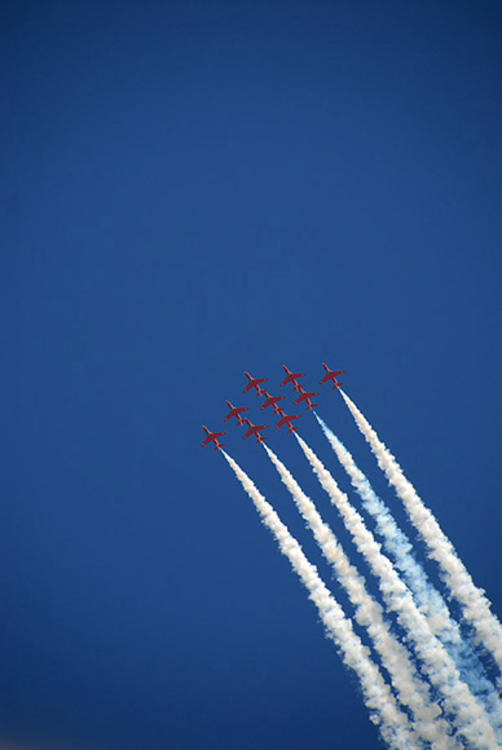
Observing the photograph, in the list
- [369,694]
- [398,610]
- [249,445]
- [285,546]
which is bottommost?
[369,694]

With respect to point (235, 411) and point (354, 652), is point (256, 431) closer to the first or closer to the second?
point (235, 411)

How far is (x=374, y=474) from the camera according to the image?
5547 centimetres

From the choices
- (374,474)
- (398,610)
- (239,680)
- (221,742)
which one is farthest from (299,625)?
(398,610)

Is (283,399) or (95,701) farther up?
(283,399)

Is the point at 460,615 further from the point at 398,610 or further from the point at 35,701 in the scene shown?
the point at 35,701

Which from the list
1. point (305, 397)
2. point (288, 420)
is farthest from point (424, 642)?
point (305, 397)

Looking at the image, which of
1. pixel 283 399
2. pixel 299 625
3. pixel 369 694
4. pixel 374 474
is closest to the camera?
Answer: pixel 369 694

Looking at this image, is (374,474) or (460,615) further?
(374,474)

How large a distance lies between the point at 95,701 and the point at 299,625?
16.2 m

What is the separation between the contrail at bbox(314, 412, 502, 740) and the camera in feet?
134

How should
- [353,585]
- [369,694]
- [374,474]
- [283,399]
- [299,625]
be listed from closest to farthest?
[369,694]
[353,585]
[283,399]
[374,474]
[299,625]

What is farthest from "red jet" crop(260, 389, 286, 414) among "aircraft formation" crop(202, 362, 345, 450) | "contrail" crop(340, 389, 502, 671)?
"contrail" crop(340, 389, 502, 671)

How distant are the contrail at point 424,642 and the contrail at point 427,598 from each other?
0.56 m

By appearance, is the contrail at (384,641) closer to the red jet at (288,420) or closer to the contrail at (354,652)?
the contrail at (354,652)
